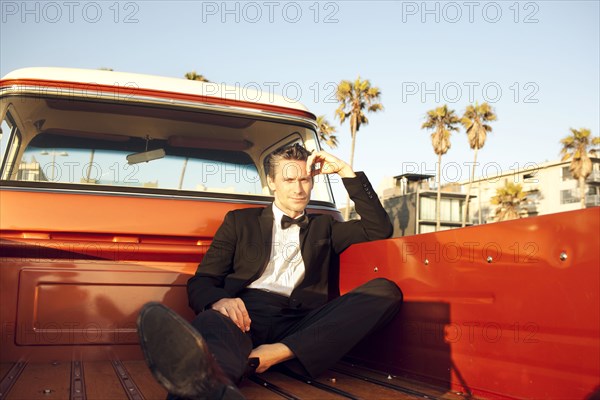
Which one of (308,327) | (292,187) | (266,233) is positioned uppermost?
(292,187)

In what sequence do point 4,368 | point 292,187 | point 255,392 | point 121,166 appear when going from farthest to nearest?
1. point 121,166
2. point 292,187
3. point 4,368
4. point 255,392

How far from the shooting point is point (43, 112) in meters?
3.63

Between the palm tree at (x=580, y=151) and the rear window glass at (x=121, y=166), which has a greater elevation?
the palm tree at (x=580, y=151)

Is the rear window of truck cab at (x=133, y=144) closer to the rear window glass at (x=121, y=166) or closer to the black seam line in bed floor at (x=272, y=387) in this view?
the rear window glass at (x=121, y=166)

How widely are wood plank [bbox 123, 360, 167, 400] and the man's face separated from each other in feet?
3.70

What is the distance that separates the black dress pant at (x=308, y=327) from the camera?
248 centimetres

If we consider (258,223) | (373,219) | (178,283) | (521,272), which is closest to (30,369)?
(178,283)

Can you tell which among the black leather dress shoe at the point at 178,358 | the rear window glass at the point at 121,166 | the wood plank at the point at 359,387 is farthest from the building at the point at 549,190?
the black leather dress shoe at the point at 178,358

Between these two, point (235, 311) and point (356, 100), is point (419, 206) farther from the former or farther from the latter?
point (235, 311)

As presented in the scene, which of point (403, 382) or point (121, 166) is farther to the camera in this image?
point (121, 166)

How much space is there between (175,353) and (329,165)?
1829mm

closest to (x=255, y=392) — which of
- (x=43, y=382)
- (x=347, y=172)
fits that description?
(x=43, y=382)

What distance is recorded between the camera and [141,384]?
2.52 m

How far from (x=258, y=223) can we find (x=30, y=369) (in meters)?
1.33
